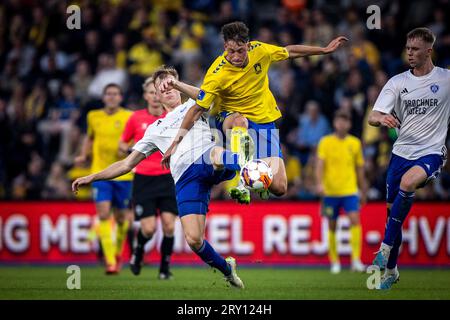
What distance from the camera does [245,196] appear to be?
10.3 meters

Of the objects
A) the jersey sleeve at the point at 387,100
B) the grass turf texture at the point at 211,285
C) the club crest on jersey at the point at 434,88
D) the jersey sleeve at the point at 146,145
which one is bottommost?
the grass turf texture at the point at 211,285

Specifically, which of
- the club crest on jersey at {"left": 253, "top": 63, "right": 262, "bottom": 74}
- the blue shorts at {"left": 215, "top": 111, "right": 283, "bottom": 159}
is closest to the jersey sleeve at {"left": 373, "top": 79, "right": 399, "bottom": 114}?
the blue shorts at {"left": 215, "top": 111, "right": 283, "bottom": 159}

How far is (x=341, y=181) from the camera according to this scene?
15797 mm

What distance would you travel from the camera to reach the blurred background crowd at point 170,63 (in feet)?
62.3

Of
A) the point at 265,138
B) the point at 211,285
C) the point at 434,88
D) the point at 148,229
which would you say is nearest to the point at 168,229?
the point at 148,229

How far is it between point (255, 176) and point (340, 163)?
5.85 metres

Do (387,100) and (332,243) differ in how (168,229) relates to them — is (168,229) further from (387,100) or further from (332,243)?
(387,100)

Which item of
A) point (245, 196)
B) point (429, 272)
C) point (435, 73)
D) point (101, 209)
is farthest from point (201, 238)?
point (429, 272)

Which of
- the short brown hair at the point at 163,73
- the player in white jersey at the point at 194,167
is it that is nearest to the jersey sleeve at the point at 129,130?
the short brown hair at the point at 163,73

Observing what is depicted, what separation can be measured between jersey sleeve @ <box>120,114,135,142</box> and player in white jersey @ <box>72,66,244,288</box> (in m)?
3.08

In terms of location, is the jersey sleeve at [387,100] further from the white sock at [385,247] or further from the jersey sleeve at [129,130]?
the jersey sleeve at [129,130]

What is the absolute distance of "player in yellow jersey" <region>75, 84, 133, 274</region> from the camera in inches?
561

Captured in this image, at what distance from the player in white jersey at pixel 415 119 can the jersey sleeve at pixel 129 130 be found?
4.42 m

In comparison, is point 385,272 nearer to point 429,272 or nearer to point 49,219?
point 429,272
